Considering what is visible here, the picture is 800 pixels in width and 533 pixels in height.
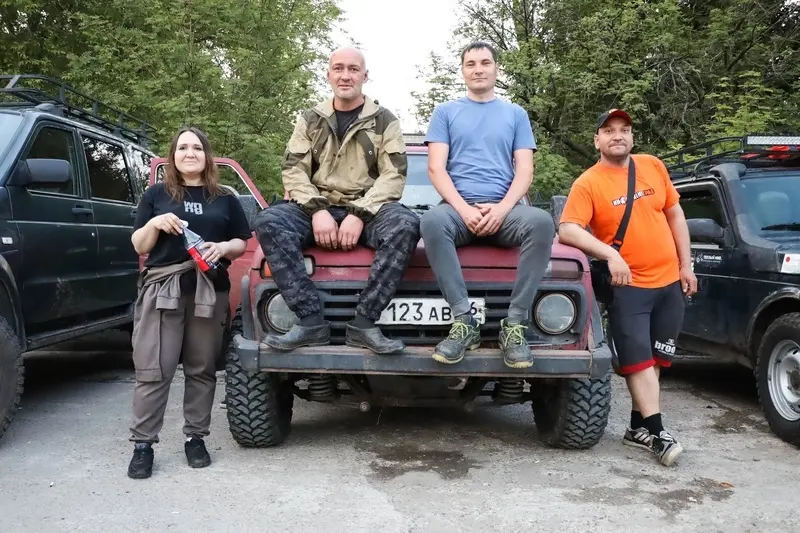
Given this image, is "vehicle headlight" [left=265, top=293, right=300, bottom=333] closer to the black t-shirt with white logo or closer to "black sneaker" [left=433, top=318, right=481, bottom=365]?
the black t-shirt with white logo

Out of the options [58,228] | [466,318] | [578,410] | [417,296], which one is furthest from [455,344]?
[58,228]

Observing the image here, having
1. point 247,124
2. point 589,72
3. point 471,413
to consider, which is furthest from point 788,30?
point 471,413

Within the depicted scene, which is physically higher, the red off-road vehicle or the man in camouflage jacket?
the man in camouflage jacket

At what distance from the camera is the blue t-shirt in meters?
4.22

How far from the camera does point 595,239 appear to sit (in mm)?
4234

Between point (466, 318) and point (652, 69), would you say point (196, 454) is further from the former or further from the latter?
point (652, 69)

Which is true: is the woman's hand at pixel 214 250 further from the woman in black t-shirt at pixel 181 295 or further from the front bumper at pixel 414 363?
the front bumper at pixel 414 363

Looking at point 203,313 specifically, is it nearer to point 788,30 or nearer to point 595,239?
point 595,239

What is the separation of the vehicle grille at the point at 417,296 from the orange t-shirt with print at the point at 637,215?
82 cm

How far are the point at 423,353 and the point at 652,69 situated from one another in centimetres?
1391

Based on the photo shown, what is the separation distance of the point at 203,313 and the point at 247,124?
9423 millimetres

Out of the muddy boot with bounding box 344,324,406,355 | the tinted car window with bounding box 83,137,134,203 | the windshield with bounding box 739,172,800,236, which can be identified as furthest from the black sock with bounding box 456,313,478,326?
the tinted car window with bounding box 83,137,134,203

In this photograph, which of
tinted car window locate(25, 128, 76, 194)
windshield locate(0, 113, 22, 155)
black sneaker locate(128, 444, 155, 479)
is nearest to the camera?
black sneaker locate(128, 444, 155, 479)

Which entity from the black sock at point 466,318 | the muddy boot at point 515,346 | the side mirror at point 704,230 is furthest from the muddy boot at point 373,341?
the side mirror at point 704,230
